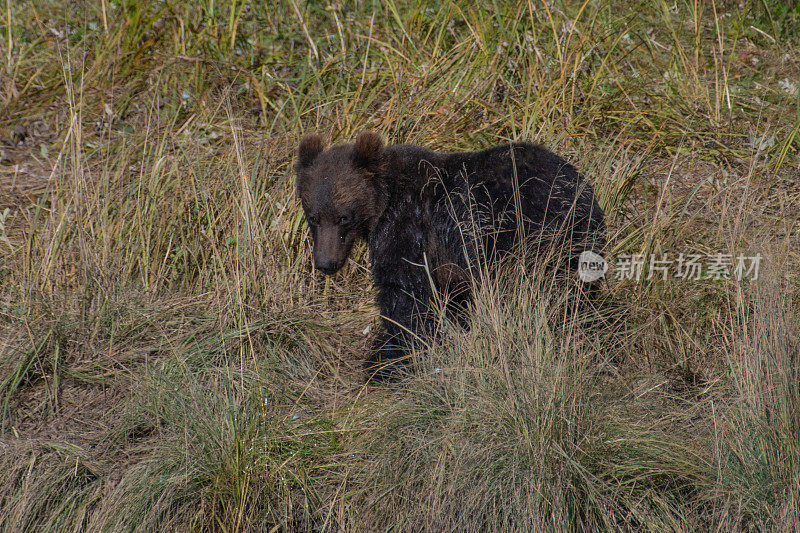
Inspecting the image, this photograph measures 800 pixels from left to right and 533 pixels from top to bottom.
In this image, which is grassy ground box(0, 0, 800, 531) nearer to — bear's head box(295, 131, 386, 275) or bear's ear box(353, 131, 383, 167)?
bear's head box(295, 131, 386, 275)

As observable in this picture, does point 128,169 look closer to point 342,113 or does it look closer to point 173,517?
point 342,113

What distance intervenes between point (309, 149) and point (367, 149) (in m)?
0.43

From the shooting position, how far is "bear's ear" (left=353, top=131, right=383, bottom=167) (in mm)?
4316

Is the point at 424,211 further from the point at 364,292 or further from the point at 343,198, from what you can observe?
the point at 364,292

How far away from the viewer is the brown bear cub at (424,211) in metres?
4.11

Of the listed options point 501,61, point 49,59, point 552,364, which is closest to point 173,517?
point 552,364

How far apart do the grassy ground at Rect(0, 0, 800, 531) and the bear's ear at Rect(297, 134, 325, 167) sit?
0.39 meters

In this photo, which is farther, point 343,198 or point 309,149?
point 309,149

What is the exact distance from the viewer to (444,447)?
10.6 feet

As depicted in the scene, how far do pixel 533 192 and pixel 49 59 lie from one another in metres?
4.88

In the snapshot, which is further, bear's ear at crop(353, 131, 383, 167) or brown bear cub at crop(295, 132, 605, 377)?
bear's ear at crop(353, 131, 383, 167)

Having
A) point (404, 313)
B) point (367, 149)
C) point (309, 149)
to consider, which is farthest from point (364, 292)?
point (367, 149)

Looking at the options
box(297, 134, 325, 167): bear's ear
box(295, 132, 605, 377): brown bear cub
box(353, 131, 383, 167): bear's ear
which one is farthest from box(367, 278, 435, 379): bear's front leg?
box(297, 134, 325, 167): bear's ear

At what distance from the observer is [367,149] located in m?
4.35
